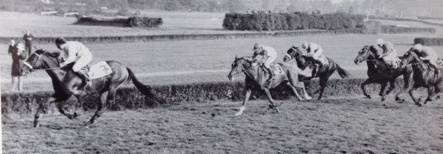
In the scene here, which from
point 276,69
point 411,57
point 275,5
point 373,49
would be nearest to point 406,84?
point 411,57

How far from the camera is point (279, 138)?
632cm

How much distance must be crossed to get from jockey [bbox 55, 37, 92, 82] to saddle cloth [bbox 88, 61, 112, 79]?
85 mm

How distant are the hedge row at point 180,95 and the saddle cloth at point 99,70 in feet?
1.84

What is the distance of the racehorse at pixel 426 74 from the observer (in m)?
8.04

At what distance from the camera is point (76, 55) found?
6156mm

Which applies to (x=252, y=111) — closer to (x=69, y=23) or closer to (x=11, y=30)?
(x=69, y=23)

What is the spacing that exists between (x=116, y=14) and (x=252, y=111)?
2408mm

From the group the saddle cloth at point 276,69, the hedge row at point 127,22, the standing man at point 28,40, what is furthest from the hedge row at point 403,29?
the standing man at point 28,40

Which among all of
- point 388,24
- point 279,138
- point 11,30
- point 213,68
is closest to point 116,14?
point 11,30

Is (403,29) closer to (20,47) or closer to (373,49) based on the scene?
(373,49)

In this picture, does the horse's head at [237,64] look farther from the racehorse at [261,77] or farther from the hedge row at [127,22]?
the hedge row at [127,22]

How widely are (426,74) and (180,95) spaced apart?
386 centimetres

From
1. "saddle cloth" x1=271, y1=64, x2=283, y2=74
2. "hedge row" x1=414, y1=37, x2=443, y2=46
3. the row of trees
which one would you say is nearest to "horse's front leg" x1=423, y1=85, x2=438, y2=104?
"hedge row" x1=414, y1=37, x2=443, y2=46

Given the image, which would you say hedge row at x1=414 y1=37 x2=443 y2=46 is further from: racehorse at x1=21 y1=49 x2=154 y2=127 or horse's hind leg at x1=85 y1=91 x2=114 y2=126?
horse's hind leg at x1=85 y1=91 x2=114 y2=126
